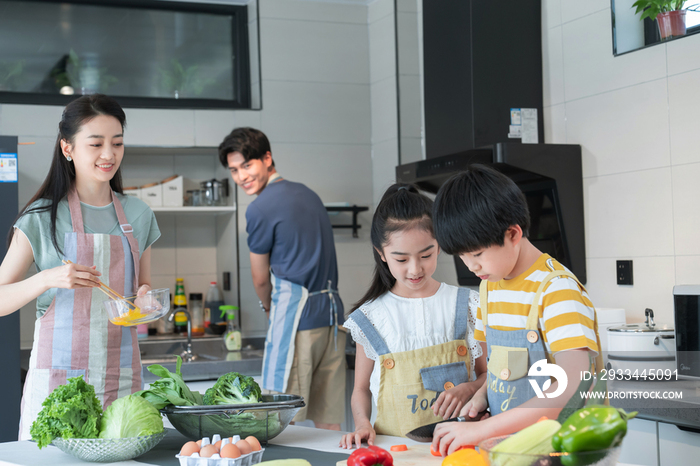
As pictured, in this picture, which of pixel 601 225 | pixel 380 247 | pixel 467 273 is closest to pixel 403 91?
pixel 467 273

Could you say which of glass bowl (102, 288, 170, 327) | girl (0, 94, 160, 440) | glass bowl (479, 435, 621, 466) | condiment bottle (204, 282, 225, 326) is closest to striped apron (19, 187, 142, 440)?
girl (0, 94, 160, 440)

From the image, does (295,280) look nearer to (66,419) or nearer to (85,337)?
(85,337)

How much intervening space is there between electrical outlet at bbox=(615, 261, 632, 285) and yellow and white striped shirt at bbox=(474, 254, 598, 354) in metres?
1.12

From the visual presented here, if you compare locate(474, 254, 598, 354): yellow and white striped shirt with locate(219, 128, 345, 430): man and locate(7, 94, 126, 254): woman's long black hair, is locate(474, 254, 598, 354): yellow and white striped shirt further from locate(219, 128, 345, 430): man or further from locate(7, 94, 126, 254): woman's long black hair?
locate(219, 128, 345, 430): man

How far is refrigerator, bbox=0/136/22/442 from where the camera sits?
243 centimetres

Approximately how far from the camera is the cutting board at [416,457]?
1060 mm

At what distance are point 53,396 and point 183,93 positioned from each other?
2351 millimetres

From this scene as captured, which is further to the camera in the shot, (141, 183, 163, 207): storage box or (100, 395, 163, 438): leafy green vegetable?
(141, 183, 163, 207): storage box

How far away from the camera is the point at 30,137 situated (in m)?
2.94

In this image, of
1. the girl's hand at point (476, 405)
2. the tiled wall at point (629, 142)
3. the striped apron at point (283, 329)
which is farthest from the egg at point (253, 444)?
the tiled wall at point (629, 142)

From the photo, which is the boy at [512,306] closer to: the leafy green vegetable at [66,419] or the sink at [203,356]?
the leafy green vegetable at [66,419]

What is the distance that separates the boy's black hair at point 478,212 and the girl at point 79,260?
31.1 inches

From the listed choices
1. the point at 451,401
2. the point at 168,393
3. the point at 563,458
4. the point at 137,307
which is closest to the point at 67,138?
the point at 137,307

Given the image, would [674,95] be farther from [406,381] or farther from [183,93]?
[183,93]
